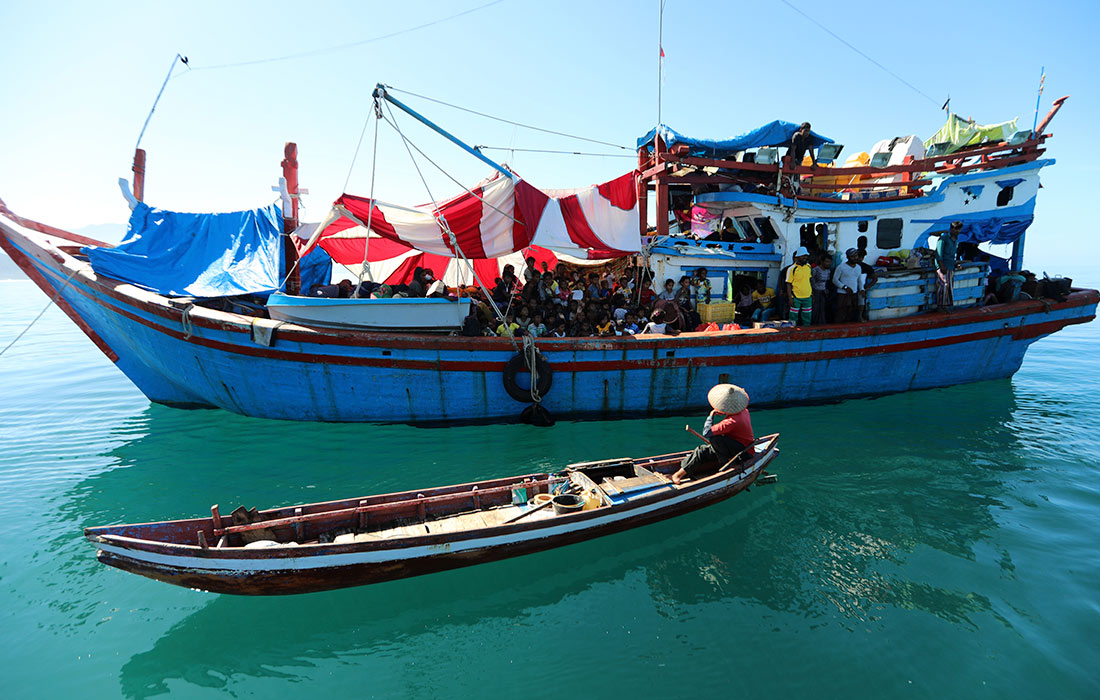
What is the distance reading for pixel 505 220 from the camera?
8.92 m

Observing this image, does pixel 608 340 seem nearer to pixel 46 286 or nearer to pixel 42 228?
pixel 46 286

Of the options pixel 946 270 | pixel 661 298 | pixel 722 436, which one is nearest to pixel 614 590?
pixel 722 436

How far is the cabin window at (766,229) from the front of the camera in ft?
33.9

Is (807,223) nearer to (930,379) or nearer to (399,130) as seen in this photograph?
(930,379)

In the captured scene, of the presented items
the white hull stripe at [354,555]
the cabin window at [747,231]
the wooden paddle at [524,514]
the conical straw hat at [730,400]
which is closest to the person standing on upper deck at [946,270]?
the cabin window at [747,231]

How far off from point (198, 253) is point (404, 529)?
7483 millimetres

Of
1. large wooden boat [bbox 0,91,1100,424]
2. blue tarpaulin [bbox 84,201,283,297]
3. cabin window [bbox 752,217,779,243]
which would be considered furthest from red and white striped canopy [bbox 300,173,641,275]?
cabin window [bbox 752,217,779,243]

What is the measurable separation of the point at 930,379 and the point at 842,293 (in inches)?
117

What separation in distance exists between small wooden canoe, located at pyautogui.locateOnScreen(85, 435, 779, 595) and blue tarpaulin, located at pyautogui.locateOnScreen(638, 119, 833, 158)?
6205 millimetres

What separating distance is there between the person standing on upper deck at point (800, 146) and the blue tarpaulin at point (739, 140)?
11 cm

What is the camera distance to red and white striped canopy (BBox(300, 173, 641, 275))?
27.8ft

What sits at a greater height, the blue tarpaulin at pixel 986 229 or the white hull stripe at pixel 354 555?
the blue tarpaulin at pixel 986 229

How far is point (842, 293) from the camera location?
9.62m

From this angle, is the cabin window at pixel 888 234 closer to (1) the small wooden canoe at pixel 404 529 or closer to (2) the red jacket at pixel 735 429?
(1) the small wooden canoe at pixel 404 529
